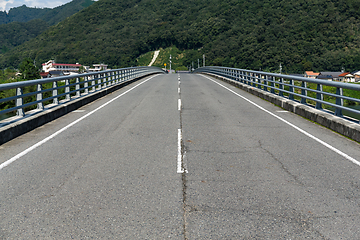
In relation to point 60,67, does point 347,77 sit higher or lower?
lower

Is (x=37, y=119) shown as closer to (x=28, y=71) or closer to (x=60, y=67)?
(x=28, y=71)

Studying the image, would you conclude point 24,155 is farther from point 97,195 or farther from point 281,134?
point 281,134

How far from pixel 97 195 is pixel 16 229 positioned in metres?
1.20

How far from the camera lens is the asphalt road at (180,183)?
372 cm

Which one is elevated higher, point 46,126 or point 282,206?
point 46,126

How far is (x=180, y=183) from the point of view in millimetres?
5066

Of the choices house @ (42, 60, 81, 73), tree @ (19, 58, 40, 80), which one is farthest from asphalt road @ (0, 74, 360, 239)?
house @ (42, 60, 81, 73)

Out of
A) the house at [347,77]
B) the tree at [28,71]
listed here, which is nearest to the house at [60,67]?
the tree at [28,71]

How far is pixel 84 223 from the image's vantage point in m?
3.81

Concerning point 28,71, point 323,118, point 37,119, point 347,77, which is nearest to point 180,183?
point 37,119

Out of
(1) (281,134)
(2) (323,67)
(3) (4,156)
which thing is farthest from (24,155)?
(2) (323,67)

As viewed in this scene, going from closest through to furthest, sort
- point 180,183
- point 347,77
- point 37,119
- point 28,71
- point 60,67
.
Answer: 1. point 180,183
2. point 37,119
3. point 347,77
4. point 28,71
5. point 60,67

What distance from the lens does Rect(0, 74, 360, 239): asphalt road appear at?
3.72m

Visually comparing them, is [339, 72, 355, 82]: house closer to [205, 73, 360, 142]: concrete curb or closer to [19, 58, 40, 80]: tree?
[205, 73, 360, 142]: concrete curb
